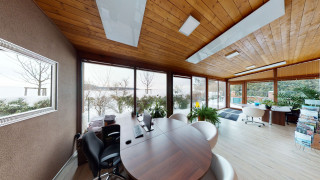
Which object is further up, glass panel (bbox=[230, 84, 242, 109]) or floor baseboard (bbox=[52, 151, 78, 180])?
glass panel (bbox=[230, 84, 242, 109])

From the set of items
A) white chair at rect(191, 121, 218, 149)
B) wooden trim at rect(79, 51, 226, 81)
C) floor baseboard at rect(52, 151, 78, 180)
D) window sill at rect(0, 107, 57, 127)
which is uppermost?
wooden trim at rect(79, 51, 226, 81)

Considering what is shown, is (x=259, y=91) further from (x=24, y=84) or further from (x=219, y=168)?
(x=24, y=84)

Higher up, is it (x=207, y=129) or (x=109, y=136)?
(x=207, y=129)

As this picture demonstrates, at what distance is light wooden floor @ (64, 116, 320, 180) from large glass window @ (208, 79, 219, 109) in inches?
100

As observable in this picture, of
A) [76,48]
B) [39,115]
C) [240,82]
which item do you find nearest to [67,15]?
[76,48]

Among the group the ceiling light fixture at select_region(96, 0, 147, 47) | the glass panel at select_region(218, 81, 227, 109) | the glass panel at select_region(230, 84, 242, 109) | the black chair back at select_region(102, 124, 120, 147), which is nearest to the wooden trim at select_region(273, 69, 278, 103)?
the glass panel at select_region(230, 84, 242, 109)

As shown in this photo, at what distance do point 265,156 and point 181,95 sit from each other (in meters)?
2.76

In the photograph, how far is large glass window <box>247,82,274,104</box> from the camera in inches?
184

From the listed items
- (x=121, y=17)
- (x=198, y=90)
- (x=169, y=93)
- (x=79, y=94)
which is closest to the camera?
(x=121, y=17)

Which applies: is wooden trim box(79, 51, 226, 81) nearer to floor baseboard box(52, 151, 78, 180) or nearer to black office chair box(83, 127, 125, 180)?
black office chair box(83, 127, 125, 180)

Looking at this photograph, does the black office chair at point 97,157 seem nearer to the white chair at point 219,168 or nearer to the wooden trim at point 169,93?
the white chair at point 219,168

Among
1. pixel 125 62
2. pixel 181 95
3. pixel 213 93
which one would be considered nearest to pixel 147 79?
pixel 125 62

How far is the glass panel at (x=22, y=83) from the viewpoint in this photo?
83 centimetres

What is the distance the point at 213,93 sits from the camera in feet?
18.1
